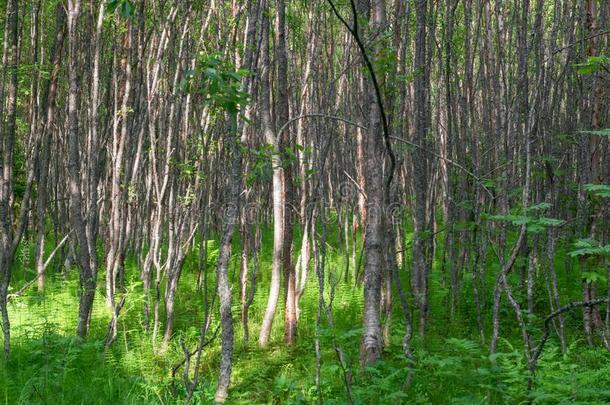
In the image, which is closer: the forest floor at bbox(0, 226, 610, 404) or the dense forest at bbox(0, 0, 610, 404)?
the forest floor at bbox(0, 226, 610, 404)

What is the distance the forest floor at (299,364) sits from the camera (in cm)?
382

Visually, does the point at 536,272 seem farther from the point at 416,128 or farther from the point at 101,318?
the point at 101,318

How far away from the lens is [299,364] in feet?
18.4

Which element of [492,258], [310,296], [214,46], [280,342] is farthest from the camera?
[492,258]

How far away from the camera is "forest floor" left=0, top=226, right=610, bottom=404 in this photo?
382 centimetres

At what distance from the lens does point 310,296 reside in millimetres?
8141

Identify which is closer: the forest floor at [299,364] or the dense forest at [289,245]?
the forest floor at [299,364]

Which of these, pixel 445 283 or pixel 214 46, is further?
pixel 445 283

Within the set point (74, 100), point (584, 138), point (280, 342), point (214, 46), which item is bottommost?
point (280, 342)

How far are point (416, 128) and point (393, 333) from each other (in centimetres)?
238

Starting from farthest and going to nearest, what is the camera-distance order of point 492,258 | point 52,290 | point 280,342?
point 492,258, point 52,290, point 280,342

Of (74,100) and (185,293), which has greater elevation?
(74,100)

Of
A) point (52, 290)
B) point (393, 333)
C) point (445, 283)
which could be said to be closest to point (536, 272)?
point (445, 283)

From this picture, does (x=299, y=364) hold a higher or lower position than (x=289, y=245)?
lower
